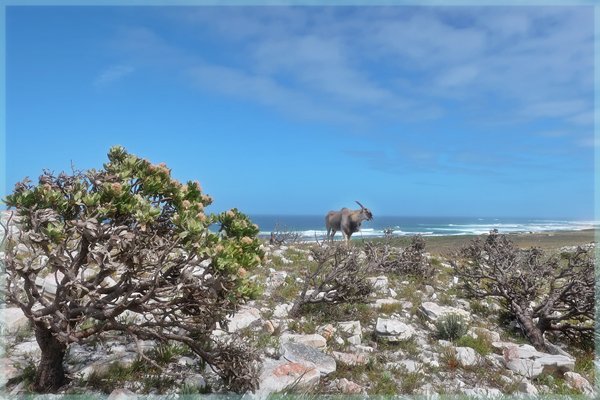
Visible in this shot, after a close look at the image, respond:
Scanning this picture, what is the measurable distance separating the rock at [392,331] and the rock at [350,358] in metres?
1.03

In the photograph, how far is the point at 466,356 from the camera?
745 cm

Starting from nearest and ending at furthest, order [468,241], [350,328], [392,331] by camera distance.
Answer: [392,331] → [350,328] → [468,241]

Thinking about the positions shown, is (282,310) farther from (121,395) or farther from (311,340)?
(121,395)

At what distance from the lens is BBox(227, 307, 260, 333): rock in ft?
25.1

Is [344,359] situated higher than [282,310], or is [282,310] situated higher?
[282,310]

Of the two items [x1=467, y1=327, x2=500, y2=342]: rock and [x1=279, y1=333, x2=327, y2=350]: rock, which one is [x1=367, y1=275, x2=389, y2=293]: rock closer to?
[x1=467, y1=327, x2=500, y2=342]: rock

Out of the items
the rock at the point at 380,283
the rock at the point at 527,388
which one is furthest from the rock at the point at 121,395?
the rock at the point at 380,283

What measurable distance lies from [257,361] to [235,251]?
5.67 feet

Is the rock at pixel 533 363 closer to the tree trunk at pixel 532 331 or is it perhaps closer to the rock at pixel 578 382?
the rock at pixel 578 382

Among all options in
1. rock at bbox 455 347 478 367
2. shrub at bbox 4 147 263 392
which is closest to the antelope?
rock at bbox 455 347 478 367

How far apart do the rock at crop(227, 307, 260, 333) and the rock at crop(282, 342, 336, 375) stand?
1.36 metres

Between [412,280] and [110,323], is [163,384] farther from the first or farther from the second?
[412,280]

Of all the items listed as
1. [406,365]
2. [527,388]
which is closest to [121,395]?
[406,365]

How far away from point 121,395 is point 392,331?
4995 mm
